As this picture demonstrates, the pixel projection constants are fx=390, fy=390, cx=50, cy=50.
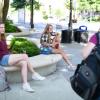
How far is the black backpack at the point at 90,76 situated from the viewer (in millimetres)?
4051

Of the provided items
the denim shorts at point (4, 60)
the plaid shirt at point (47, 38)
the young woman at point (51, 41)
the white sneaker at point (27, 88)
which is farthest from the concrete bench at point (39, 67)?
the plaid shirt at point (47, 38)

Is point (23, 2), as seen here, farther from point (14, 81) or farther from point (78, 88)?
point (78, 88)

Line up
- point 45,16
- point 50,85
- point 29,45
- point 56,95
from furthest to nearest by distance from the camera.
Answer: point 45,16 < point 29,45 < point 50,85 < point 56,95

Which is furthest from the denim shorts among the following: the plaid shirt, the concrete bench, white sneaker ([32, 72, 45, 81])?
the plaid shirt

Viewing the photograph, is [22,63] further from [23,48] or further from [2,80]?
[23,48]

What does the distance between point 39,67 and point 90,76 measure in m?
4.50

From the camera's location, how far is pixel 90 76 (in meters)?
4.05

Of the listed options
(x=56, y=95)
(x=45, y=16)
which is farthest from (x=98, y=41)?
(x=45, y=16)

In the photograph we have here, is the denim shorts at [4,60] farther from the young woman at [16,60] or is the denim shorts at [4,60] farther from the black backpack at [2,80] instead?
the black backpack at [2,80]

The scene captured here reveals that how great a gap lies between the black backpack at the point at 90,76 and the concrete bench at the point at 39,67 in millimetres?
3678

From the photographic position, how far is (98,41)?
4336mm

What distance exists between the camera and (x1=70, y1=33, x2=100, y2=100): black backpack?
405 cm

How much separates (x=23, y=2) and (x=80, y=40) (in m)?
16.2

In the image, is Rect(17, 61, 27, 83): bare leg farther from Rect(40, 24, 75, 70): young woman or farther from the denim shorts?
Rect(40, 24, 75, 70): young woman
